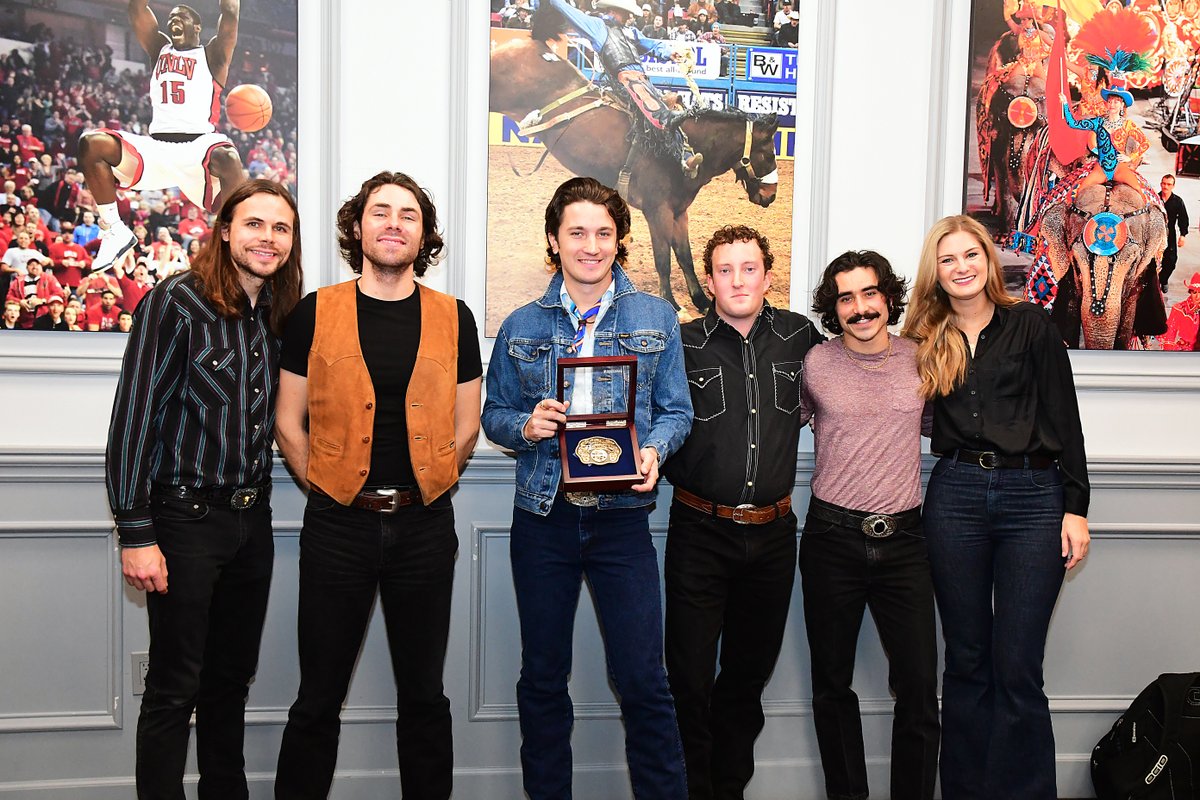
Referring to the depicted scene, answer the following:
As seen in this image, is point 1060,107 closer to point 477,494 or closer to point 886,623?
point 886,623

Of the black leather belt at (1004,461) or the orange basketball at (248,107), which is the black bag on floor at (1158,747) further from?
the orange basketball at (248,107)

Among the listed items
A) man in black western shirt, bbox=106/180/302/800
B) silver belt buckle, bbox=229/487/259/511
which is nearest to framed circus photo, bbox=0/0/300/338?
man in black western shirt, bbox=106/180/302/800

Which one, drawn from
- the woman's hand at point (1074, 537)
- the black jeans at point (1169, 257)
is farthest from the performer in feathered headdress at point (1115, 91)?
the woman's hand at point (1074, 537)

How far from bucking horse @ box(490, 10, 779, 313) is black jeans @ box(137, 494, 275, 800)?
5.49 feet

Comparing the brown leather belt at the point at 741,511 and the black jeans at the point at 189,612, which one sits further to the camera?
the brown leather belt at the point at 741,511

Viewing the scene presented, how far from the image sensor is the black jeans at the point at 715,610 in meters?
2.64

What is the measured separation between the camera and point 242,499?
94.6 inches

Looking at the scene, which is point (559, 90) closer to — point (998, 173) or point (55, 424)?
point (998, 173)

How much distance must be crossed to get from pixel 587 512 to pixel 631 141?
148cm

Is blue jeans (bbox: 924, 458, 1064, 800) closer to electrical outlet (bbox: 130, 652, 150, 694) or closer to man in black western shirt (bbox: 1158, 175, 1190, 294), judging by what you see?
man in black western shirt (bbox: 1158, 175, 1190, 294)

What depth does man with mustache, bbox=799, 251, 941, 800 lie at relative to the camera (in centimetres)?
268

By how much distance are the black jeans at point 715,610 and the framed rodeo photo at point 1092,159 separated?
1.60m

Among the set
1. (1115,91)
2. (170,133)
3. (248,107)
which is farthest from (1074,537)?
(170,133)

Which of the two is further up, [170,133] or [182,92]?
[182,92]
